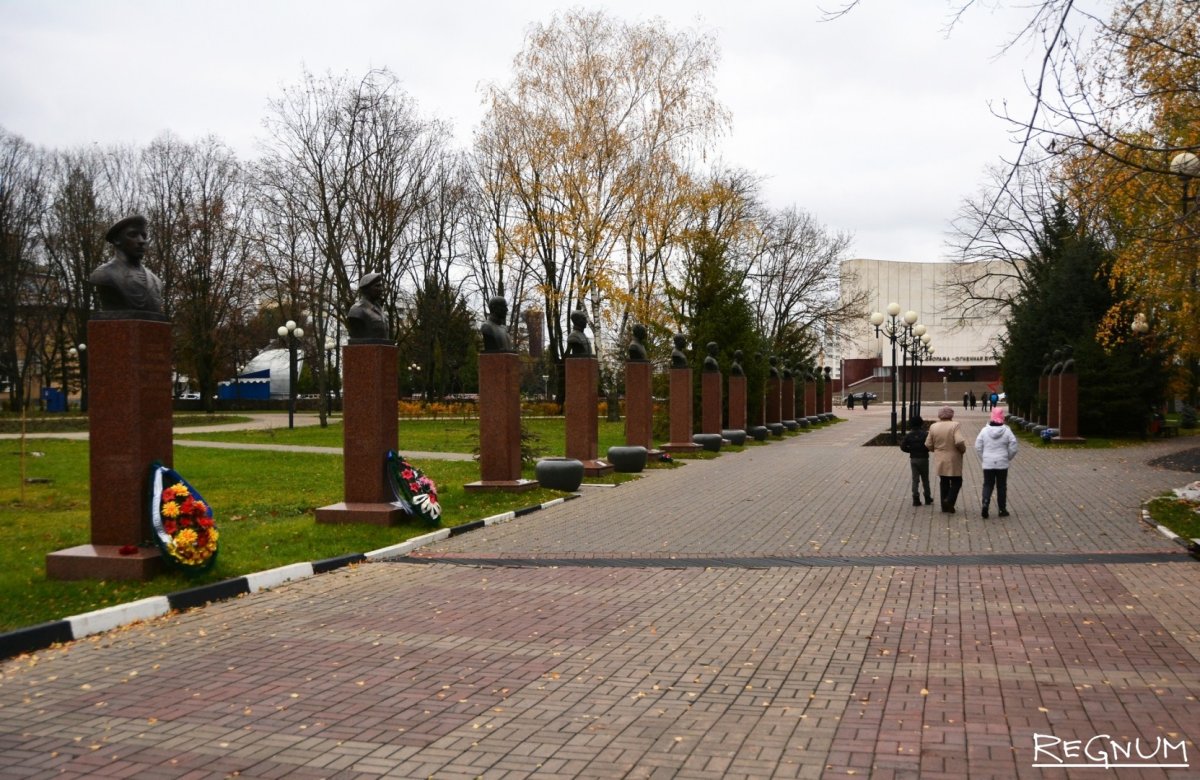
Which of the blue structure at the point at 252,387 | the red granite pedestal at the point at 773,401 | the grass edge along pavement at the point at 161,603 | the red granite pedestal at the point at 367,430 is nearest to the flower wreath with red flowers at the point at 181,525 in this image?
the grass edge along pavement at the point at 161,603

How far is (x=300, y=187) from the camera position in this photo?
43688mm

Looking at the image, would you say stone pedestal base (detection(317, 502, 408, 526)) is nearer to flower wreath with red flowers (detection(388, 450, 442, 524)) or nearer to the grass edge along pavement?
flower wreath with red flowers (detection(388, 450, 442, 524))

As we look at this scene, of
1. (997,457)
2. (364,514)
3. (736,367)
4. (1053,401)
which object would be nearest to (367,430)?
(364,514)

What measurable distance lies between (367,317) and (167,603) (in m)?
5.91

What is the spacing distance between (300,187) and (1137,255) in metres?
34.3

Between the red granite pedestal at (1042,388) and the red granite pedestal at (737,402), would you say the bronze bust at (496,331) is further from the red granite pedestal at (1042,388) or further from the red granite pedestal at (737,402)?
the red granite pedestal at (1042,388)

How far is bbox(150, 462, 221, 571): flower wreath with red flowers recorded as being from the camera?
390 inches

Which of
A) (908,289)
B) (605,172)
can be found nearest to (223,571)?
(605,172)

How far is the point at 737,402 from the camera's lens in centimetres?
3791

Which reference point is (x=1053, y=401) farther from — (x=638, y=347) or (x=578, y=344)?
(x=578, y=344)

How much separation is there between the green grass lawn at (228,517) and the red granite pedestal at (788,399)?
1073 inches

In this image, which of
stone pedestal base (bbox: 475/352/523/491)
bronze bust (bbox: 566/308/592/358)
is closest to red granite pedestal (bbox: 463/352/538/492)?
stone pedestal base (bbox: 475/352/523/491)

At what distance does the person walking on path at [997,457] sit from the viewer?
15758 mm

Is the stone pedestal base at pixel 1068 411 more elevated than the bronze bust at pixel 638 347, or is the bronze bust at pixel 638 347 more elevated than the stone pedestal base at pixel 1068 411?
the bronze bust at pixel 638 347
